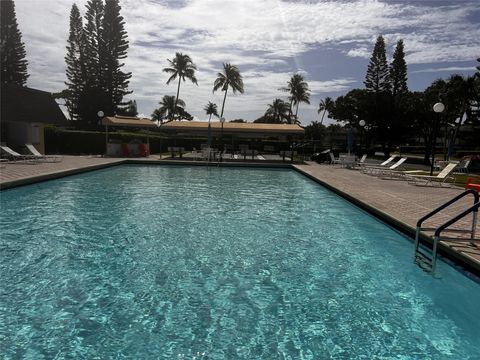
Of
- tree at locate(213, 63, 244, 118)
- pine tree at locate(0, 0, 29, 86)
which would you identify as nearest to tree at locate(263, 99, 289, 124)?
tree at locate(213, 63, 244, 118)

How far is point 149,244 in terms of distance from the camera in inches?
259

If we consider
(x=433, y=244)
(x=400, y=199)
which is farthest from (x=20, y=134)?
(x=433, y=244)

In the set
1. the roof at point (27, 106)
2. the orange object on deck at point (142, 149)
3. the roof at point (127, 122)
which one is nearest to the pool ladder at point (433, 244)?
the roof at point (27, 106)

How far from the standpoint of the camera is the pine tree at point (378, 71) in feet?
152

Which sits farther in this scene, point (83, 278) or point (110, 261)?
point (110, 261)

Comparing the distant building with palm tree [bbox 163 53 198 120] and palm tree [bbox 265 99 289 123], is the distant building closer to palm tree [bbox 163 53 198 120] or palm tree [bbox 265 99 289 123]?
palm tree [bbox 163 53 198 120]

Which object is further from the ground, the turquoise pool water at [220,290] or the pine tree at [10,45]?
the pine tree at [10,45]

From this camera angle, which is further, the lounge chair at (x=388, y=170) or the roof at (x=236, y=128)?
the roof at (x=236, y=128)

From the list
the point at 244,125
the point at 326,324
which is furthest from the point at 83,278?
the point at 244,125

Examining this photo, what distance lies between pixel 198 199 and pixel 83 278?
20.6ft

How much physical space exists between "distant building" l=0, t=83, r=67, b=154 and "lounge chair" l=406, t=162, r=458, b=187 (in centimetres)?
2105

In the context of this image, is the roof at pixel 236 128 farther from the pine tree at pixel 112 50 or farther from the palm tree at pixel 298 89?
the palm tree at pixel 298 89

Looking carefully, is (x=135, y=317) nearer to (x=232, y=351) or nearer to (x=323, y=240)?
(x=232, y=351)

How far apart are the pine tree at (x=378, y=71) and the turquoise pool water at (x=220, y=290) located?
4279cm
